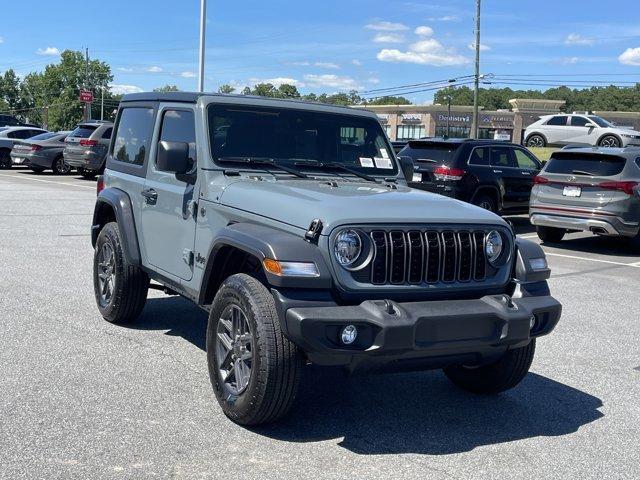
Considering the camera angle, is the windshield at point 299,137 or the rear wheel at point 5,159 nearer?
the windshield at point 299,137

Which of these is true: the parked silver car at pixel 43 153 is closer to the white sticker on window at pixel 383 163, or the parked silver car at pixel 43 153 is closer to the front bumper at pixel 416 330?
the white sticker on window at pixel 383 163

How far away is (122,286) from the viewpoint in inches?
252

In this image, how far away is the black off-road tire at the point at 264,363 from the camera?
414 centimetres

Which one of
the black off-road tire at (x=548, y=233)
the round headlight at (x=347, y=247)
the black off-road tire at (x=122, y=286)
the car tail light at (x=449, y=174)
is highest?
the car tail light at (x=449, y=174)

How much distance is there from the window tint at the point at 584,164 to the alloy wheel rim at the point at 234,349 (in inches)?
390

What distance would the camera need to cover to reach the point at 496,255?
15.4ft

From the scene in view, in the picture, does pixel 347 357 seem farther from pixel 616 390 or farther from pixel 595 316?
pixel 595 316

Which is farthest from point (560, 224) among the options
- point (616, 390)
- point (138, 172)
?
point (138, 172)

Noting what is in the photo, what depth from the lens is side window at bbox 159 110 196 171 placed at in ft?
18.2

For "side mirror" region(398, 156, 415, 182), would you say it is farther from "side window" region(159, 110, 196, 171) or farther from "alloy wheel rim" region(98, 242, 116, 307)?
"alloy wheel rim" region(98, 242, 116, 307)

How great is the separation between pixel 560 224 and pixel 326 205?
966 cm

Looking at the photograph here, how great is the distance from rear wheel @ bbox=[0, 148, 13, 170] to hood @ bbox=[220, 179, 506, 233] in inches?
1032

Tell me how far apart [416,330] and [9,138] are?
27.7 metres

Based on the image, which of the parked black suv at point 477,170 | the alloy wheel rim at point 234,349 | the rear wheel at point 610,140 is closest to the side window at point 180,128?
the alloy wheel rim at point 234,349
